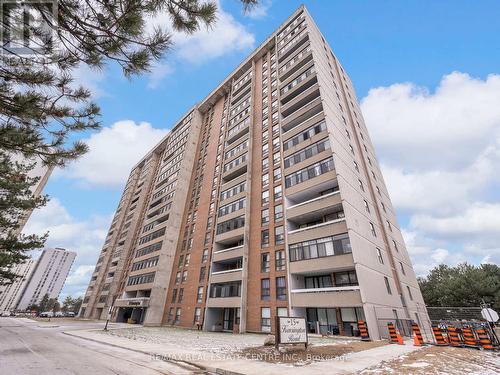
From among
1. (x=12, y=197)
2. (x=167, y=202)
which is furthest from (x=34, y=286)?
(x=12, y=197)

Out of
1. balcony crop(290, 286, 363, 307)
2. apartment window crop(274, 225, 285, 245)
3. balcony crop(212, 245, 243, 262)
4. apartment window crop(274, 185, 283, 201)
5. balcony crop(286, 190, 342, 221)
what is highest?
apartment window crop(274, 185, 283, 201)

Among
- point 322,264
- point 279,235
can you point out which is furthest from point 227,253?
point 322,264

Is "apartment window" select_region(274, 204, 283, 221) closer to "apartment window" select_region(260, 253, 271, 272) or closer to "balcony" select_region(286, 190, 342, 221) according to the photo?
"balcony" select_region(286, 190, 342, 221)

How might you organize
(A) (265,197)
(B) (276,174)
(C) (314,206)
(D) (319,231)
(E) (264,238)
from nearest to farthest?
(D) (319,231) < (C) (314,206) < (E) (264,238) < (A) (265,197) < (B) (276,174)

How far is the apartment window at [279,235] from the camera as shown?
28.2m

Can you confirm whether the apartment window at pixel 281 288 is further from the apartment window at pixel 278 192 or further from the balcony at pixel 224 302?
the apartment window at pixel 278 192

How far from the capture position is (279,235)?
2864cm

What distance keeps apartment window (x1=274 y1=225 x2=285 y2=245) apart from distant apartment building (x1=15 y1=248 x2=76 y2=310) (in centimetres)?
21851

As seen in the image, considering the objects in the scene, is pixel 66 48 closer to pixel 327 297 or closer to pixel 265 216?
pixel 327 297

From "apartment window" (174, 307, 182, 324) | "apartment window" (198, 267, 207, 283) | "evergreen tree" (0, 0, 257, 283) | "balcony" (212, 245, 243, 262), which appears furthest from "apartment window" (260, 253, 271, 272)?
"evergreen tree" (0, 0, 257, 283)

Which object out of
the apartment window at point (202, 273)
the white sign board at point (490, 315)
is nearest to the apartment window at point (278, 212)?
the apartment window at point (202, 273)

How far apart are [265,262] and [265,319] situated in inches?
231

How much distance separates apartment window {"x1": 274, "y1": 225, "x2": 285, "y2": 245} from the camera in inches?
1109

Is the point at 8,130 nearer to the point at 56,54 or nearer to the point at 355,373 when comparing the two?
the point at 56,54
